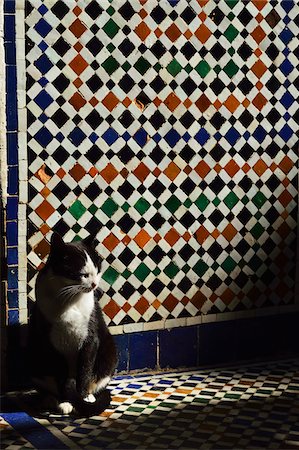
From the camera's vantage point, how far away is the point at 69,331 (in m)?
3.59

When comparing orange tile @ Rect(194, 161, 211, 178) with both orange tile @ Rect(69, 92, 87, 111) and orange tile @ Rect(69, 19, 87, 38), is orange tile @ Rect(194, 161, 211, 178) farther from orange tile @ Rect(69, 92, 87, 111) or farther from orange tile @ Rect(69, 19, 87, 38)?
orange tile @ Rect(69, 19, 87, 38)

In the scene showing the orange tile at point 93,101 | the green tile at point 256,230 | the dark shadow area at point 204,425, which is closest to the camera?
the dark shadow area at point 204,425

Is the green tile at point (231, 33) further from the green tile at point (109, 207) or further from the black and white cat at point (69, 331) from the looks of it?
the black and white cat at point (69, 331)

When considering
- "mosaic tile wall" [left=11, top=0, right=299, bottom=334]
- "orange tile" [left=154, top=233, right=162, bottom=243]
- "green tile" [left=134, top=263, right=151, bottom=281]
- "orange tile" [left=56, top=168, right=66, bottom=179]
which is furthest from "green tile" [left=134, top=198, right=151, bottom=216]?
"orange tile" [left=56, top=168, right=66, bottom=179]

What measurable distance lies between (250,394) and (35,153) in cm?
127

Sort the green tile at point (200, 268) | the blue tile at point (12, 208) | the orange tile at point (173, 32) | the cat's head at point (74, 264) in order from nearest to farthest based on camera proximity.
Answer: the cat's head at point (74, 264) → the blue tile at point (12, 208) → the orange tile at point (173, 32) → the green tile at point (200, 268)

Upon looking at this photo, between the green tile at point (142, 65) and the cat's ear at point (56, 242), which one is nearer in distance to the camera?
the cat's ear at point (56, 242)

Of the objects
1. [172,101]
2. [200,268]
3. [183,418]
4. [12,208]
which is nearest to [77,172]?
[12,208]

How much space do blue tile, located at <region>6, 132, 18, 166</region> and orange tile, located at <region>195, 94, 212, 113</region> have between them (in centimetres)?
81

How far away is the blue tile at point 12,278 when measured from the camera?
3.77 m

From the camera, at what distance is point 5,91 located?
3.65m

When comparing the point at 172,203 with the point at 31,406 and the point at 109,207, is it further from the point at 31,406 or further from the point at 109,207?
the point at 31,406

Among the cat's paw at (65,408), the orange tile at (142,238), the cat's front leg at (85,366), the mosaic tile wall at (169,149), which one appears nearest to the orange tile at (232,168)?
the mosaic tile wall at (169,149)

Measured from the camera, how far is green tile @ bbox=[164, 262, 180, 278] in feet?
13.4
